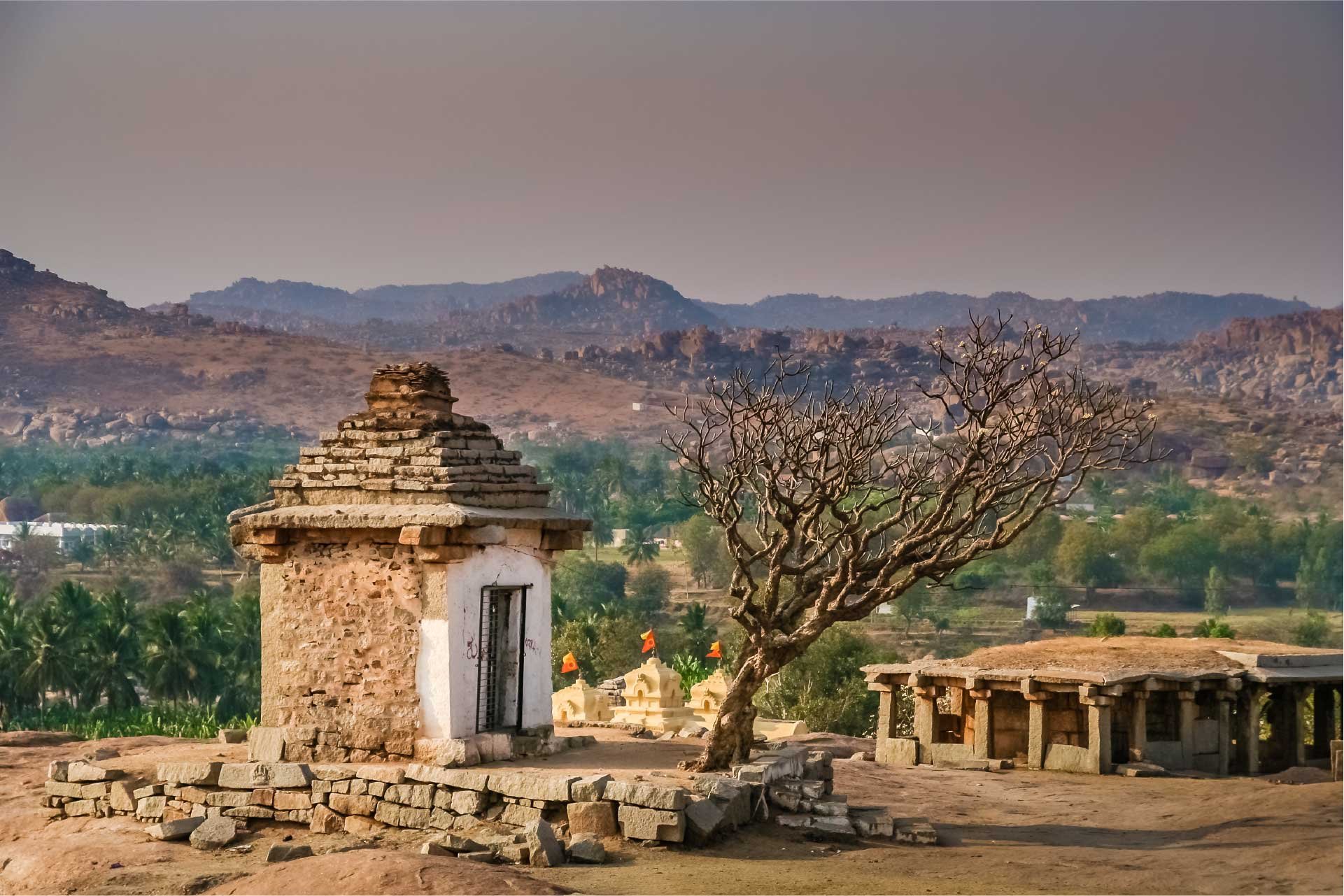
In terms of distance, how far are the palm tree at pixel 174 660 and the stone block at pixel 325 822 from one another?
31840 millimetres

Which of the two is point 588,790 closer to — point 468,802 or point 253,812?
point 468,802

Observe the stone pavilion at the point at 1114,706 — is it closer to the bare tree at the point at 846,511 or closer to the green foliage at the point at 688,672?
the bare tree at the point at 846,511

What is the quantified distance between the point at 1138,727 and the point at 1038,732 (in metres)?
1.28

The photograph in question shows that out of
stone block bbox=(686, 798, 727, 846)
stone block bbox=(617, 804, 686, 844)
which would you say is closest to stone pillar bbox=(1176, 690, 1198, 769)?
stone block bbox=(686, 798, 727, 846)

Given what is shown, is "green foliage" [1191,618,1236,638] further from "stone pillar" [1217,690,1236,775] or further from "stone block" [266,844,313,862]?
"stone block" [266,844,313,862]

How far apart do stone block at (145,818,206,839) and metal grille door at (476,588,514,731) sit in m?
2.67

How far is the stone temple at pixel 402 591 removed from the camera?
14.2m

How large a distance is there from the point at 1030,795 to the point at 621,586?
60.2 metres

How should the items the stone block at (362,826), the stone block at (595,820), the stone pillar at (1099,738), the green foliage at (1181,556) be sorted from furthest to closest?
the green foliage at (1181,556) → the stone pillar at (1099,738) → the stone block at (362,826) → the stone block at (595,820)

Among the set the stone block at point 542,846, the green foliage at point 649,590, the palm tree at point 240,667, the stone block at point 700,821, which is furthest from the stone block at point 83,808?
the green foliage at point 649,590

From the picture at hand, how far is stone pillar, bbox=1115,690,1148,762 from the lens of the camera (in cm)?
2033

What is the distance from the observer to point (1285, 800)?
15859 mm

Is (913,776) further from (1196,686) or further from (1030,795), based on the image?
(1196,686)

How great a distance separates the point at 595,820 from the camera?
12.6 m
